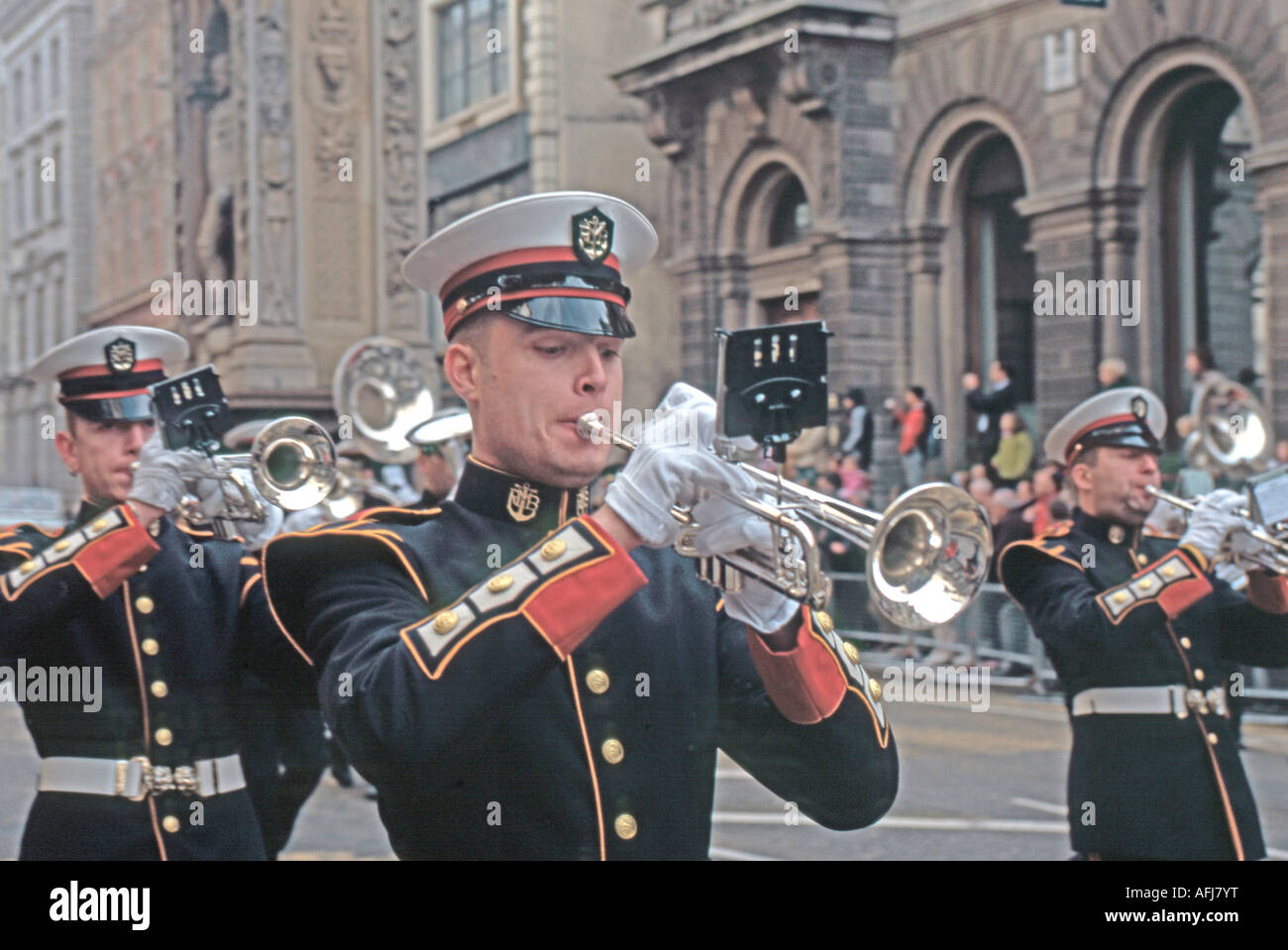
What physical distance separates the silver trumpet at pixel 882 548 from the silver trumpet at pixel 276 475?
1891 millimetres

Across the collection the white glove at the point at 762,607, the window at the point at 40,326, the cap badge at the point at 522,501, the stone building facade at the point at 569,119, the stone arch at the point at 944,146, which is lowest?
the white glove at the point at 762,607

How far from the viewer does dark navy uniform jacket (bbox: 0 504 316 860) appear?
4.01 m

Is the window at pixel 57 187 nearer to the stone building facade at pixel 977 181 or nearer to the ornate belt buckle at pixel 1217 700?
the stone building facade at pixel 977 181

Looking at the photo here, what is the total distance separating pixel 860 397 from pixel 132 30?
20.2ft

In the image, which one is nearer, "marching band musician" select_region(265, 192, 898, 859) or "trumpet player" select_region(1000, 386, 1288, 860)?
"marching band musician" select_region(265, 192, 898, 859)

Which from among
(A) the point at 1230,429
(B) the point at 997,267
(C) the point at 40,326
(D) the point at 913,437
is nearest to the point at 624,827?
(A) the point at 1230,429

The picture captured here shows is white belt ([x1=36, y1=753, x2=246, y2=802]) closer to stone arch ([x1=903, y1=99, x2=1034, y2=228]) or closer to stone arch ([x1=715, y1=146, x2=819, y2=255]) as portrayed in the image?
stone arch ([x1=903, y1=99, x2=1034, y2=228])

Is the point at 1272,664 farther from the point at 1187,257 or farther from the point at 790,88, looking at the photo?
the point at 790,88

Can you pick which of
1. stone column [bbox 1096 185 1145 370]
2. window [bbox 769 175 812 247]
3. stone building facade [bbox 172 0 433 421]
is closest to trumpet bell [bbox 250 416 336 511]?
stone building facade [bbox 172 0 433 421]

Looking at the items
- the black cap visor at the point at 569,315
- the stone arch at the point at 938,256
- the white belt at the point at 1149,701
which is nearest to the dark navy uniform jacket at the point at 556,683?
the black cap visor at the point at 569,315

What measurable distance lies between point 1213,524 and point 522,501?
8.68ft

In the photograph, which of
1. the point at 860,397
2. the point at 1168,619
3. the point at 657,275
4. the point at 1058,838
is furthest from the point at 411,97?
the point at 657,275

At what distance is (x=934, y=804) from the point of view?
8.30 metres

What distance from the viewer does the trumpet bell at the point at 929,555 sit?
279cm
